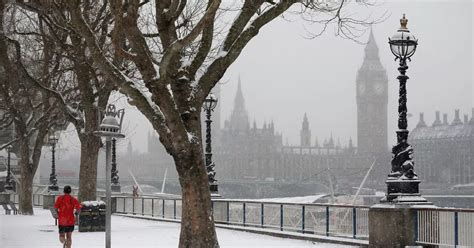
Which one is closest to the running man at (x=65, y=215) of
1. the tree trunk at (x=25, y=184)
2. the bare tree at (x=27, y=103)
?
the bare tree at (x=27, y=103)

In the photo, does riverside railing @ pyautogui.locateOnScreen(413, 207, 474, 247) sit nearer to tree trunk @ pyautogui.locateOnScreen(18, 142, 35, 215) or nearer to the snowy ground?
the snowy ground

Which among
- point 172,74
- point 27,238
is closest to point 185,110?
point 172,74

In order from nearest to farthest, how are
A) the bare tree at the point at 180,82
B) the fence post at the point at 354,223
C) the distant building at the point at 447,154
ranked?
the bare tree at the point at 180,82 → the fence post at the point at 354,223 → the distant building at the point at 447,154

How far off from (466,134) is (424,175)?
48.7 feet

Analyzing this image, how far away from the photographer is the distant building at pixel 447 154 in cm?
15400

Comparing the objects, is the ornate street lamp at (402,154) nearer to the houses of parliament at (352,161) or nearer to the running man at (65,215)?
the running man at (65,215)

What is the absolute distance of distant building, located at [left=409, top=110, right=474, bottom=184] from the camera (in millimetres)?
154000

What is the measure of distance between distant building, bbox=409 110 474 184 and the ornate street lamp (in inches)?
5690

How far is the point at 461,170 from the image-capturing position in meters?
154

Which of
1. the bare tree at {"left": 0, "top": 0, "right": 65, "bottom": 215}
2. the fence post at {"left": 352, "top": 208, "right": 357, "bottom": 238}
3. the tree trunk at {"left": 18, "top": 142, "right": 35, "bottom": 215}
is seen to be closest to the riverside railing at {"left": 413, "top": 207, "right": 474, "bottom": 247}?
the fence post at {"left": 352, "top": 208, "right": 357, "bottom": 238}

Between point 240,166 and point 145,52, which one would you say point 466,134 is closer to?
point 240,166

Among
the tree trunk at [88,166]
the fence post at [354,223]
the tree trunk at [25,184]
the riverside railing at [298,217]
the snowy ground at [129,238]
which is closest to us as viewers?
the snowy ground at [129,238]

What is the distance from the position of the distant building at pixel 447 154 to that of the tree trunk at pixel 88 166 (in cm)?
14137

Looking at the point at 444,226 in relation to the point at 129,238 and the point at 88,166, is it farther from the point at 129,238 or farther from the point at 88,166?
the point at 88,166
